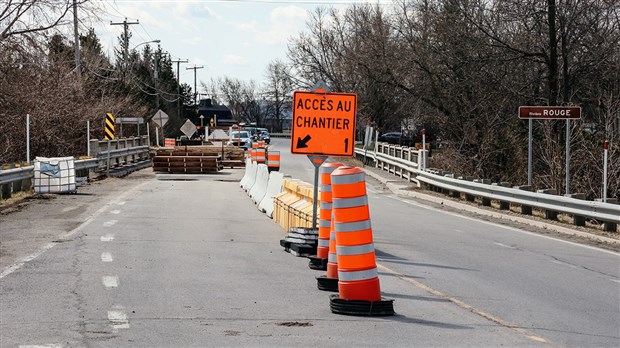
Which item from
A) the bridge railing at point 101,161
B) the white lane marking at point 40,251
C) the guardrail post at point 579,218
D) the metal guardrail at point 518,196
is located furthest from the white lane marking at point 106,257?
the guardrail post at point 579,218

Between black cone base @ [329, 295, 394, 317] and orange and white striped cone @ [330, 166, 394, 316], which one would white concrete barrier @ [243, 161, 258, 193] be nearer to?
orange and white striped cone @ [330, 166, 394, 316]

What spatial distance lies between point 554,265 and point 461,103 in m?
28.9

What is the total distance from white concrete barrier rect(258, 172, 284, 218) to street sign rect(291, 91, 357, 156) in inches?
249

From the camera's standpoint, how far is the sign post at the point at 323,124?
12.6m

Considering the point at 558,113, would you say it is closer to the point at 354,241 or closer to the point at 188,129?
the point at 354,241

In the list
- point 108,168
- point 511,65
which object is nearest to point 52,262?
point 108,168

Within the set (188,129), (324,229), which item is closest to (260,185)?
(324,229)

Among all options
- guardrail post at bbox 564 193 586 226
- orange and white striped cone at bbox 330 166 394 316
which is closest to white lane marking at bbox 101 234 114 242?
orange and white striped cone at bbox 330 166 394 316

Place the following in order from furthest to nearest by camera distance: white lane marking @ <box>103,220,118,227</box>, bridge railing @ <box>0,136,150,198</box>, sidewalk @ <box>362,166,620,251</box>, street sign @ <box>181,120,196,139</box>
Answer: street sign @ <box>181,120,196,139</box> < bridge railing @ <box>0,136,150,198</box> < sidewalk @ <box>362,166,620,251</box> < white lane marking @ <box>103,220,118,227</box>

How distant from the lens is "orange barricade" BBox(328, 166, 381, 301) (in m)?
8.77

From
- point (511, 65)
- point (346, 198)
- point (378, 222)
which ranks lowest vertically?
point (378, 222)

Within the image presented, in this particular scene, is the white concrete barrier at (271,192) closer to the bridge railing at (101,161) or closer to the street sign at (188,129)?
the bridge railing at (101,161)

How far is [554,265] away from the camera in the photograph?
1330 cm

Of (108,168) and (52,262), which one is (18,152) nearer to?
(108,168)
